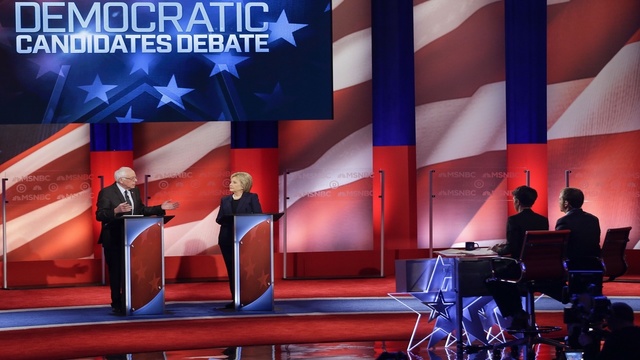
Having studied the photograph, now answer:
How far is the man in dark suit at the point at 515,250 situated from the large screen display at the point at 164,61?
11.8 ft

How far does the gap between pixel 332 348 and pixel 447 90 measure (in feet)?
19.6

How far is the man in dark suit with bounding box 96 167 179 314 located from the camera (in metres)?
10.2

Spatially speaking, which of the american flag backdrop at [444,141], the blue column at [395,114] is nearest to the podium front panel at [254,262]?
the american flag backdrop at [444,141]

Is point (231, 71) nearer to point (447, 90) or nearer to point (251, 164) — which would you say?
point (251, 164)

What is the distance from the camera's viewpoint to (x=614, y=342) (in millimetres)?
5398

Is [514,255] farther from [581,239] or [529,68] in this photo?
[529,68]

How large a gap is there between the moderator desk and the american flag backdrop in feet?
15.7

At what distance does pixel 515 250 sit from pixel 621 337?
2799mm

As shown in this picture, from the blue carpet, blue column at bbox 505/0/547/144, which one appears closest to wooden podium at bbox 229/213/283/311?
the blue carpet

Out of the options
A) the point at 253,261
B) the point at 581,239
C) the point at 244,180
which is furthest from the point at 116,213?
the point at 581,239

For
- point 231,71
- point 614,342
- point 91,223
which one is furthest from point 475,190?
point 614,342

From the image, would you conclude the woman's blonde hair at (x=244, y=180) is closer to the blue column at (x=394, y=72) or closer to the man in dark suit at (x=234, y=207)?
the man in dark suit at (x=234, y=207)

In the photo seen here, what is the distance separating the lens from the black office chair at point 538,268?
798 centimetres

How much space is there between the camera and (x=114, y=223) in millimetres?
10203
